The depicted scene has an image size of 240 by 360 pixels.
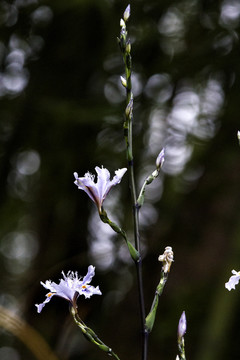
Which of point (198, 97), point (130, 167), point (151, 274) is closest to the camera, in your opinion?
point (130, 167)

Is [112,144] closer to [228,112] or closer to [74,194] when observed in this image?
[74,194]

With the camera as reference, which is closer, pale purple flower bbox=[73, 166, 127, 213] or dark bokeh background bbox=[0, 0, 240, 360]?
pale purple flower bbox=[73, 166, 127, 213]

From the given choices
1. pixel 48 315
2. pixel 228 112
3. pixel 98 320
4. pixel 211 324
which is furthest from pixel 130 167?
pixel 48 315

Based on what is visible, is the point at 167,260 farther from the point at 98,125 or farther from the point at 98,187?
the point at 98,125

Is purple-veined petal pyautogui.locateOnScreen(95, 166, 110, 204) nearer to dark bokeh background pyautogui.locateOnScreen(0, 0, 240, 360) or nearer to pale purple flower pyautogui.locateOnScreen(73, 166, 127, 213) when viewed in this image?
pale purple flower pyautogui.locateOnScreen(73, 166, 127, 213)

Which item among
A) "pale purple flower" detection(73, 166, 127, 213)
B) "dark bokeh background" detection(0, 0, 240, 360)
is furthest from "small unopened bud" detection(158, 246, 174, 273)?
"dark bokeh background" detection(0, 0, 240, 360)

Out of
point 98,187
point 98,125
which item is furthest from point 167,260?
point 98,125

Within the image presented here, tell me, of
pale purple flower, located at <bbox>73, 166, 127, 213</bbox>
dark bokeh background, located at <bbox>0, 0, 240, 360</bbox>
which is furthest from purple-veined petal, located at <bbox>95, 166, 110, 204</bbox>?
dark bokeh background, located at <bbox>0, 0, 240, 360</bbox>

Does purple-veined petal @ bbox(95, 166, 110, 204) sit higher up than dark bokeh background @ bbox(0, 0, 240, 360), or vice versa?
dark bokeh background @ bbox(0, 0, 240, 360)

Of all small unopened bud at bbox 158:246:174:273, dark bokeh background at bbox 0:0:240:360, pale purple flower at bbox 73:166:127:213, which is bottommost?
small unopened bud at bbox 158:246:174:273
